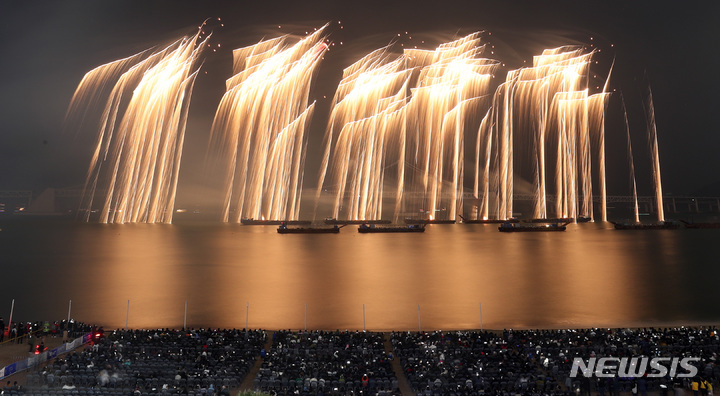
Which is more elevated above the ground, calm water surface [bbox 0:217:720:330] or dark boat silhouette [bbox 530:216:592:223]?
dark boat silhouette [bbox 530:216:592:223]

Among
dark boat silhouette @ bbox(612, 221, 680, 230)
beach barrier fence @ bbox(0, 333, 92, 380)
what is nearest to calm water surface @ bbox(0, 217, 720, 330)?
beach barrier fence @ bbox(0, 333, 92, 380)

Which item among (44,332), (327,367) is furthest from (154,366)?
A: (44,332)

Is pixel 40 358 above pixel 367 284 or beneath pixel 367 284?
beneath

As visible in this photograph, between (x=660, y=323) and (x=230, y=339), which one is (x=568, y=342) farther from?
(x=660, y=323)

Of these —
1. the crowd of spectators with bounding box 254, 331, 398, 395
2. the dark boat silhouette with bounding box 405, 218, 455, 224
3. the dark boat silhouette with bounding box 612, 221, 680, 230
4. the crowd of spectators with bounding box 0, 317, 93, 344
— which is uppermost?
the dark boat silhouette with bounding box 405, 218, 455, 224

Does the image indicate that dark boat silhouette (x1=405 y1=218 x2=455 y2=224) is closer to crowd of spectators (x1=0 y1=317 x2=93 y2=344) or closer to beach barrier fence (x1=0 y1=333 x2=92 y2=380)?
crowd of spectators (x1=0 y1=317 x2=93 y2=344)

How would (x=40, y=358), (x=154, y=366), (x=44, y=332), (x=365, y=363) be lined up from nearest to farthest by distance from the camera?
(x=154, y=366)
(x=365, y=363)
(x=40, y=358)
(x=44, y=332)

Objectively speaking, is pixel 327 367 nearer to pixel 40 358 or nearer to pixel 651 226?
pixel 40 358
